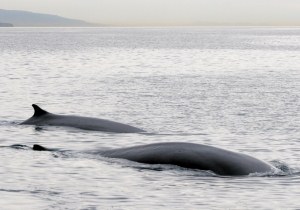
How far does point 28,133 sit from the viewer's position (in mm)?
23781

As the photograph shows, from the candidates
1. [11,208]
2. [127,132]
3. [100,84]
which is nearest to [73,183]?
[11,208]

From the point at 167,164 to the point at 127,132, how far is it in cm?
702

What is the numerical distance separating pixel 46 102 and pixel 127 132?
1408 centimetres

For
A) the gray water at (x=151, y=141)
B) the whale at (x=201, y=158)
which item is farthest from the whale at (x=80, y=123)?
the whale at (x=201, y=158)

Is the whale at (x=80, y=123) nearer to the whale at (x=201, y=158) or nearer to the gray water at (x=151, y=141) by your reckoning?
the gray water at (x=151, y=141)

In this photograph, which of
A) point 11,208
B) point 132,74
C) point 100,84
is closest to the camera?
point 11,208

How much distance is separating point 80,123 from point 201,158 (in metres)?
8.44

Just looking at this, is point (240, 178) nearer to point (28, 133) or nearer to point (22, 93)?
point (28, 133)

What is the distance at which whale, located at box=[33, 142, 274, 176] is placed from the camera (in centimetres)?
1627

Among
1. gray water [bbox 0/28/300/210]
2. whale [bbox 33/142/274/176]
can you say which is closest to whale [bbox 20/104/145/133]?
gray water [bbox 0/28/300/210]

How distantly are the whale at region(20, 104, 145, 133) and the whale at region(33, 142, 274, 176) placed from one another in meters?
6.23

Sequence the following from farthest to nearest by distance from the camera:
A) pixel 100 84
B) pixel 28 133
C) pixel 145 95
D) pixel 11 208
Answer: pixel 100 84 < pixel 145 95 < pixel 28 133 < pixel 11 208

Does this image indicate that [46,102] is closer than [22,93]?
Yes

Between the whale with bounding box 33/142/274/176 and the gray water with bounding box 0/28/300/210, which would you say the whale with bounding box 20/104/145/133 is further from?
the whale with bounding box 33/142/274/176
